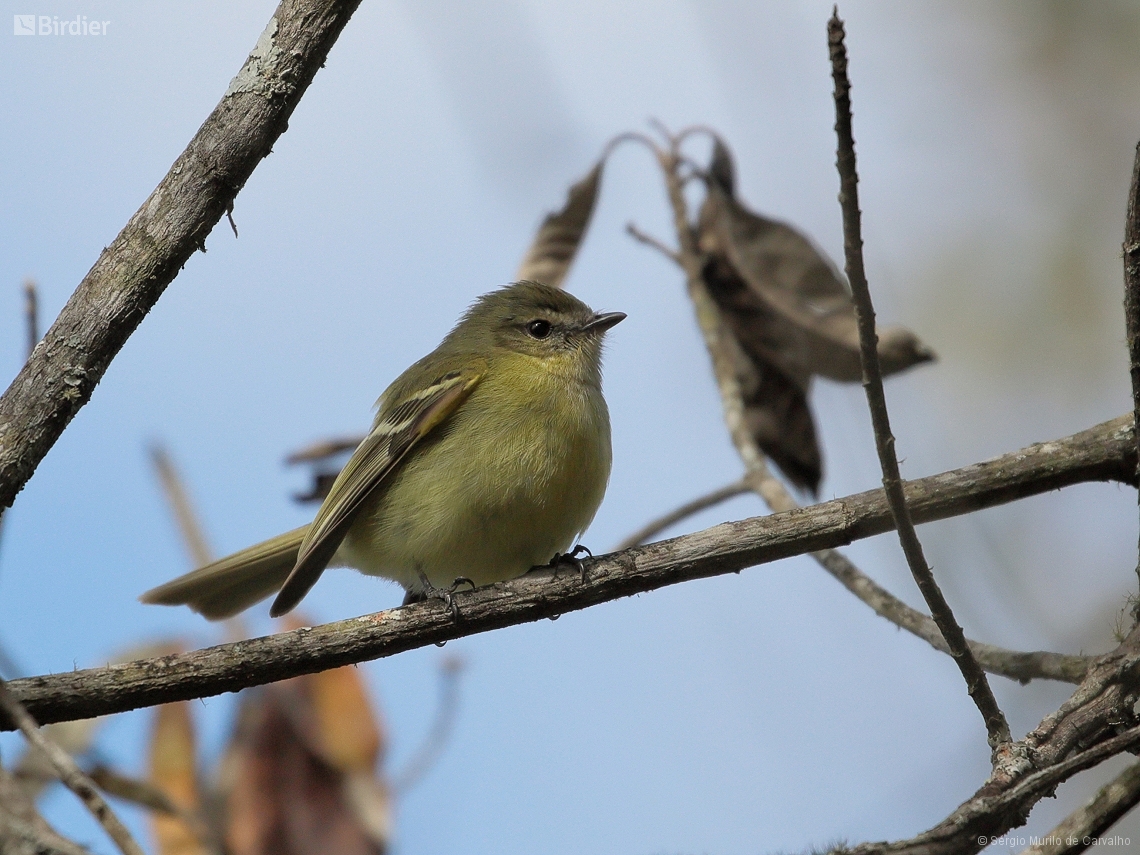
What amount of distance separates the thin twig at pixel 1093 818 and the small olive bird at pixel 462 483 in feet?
7.01

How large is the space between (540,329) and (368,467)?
1.14 metres

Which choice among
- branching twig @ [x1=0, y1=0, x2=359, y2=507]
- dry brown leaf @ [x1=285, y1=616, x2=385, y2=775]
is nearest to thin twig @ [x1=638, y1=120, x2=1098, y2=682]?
branching twig @ [x1=0, y1=0, x2=359, y2=507]

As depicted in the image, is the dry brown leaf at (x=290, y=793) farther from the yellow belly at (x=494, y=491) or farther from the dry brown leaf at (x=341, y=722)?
the yellow belly at (x=494, y=491)

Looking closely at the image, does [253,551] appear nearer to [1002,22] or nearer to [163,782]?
[163,782]

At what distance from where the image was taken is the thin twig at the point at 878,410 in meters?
2.21

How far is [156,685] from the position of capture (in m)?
2.90

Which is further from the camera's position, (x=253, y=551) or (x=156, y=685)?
(x=253, y=551)

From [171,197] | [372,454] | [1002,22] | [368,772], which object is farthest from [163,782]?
[1002,22]

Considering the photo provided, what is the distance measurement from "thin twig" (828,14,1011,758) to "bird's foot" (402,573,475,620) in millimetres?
1410

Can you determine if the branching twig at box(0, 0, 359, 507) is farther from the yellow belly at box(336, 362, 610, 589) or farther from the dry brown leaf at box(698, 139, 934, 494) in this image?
the dry brown leaf at box(698, 139, 934, 494)

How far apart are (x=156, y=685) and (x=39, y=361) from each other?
0.93m

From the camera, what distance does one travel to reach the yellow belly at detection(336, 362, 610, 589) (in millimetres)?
4074

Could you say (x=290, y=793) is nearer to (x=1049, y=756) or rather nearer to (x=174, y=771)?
(x=174, y=771)

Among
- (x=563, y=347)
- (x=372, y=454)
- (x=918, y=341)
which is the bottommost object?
(x=918, y=341)
